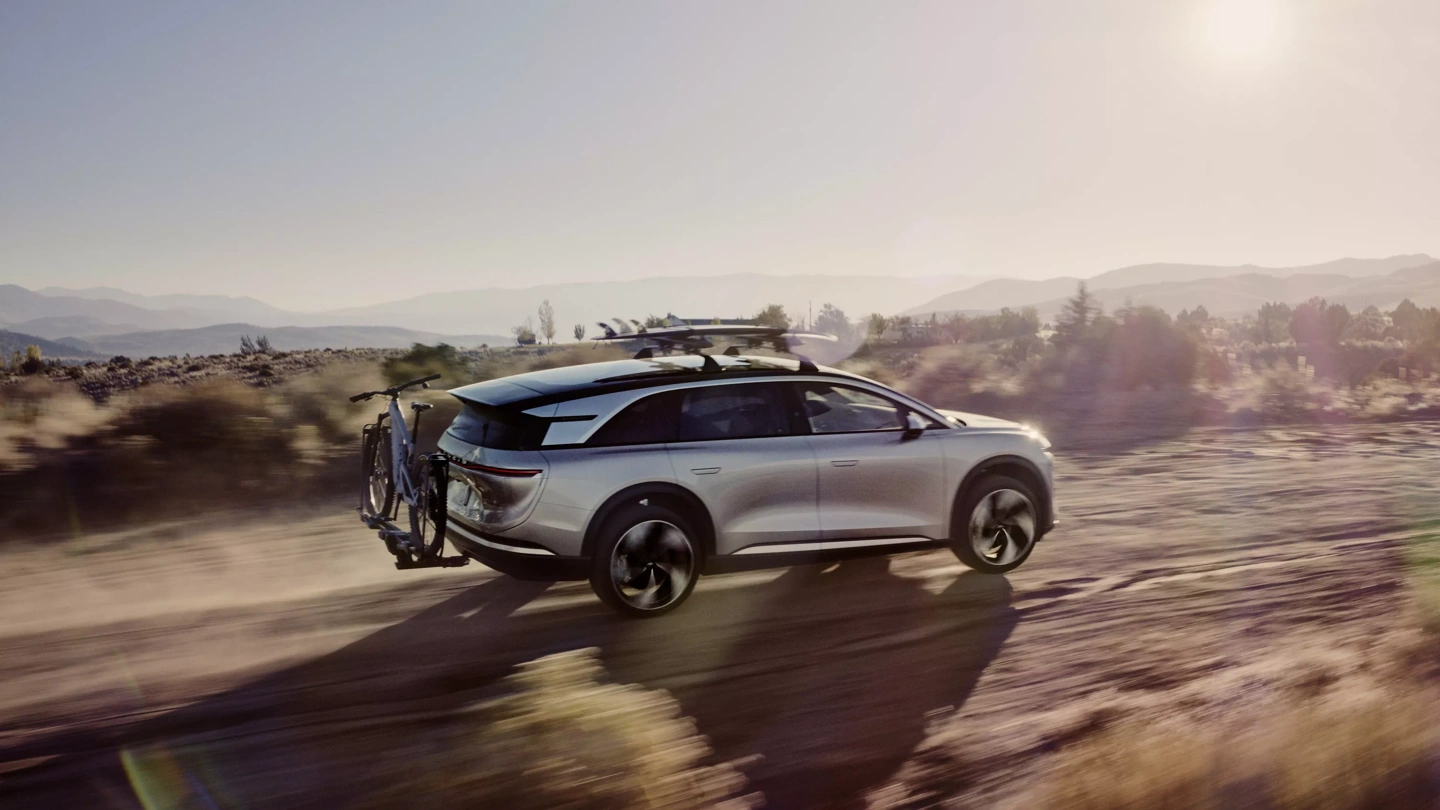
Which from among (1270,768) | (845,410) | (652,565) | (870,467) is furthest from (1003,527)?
(1270,768)

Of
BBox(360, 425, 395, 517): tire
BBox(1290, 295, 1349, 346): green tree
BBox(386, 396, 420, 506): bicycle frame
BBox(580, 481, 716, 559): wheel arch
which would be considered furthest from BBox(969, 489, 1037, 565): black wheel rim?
BBox(1290, 295, 1349, 346): green tree

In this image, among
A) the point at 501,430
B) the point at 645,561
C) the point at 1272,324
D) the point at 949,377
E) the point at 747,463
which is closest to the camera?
the point at 501,430

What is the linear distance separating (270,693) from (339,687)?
12.5 inches

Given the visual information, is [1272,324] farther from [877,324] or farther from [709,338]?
[709,338]

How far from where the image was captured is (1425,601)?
6.11 metres

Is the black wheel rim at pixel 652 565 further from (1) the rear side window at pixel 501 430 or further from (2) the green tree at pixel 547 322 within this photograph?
(2) the green tree at pixel 547 322

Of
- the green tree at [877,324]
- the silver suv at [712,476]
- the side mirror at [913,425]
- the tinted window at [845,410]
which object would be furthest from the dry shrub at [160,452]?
the green tree at [877,324]

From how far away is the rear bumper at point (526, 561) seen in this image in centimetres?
555

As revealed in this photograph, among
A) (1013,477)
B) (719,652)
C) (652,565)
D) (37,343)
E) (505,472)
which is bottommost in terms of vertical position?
(719,652)

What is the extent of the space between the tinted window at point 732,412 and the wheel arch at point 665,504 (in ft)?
1.18

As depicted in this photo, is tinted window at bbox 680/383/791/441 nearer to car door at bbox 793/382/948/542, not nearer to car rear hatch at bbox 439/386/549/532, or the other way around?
car door at bbox 793/382/948/542

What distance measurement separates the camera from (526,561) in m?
5.55

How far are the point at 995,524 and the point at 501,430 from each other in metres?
3.46

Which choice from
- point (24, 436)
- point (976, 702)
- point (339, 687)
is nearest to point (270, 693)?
point (339, 687)
